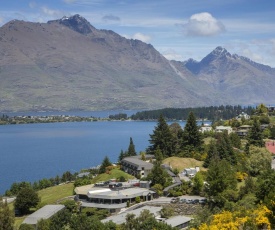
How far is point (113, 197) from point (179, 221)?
1026 centimetres

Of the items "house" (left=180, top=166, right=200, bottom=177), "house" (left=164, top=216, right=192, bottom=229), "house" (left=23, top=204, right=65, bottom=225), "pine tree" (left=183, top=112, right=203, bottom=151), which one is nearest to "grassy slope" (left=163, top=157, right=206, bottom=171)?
"house" (left=180, top=166, right=200, bottom=177)

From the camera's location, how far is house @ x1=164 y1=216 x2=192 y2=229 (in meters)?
41.0

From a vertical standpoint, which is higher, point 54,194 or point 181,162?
point 181,162

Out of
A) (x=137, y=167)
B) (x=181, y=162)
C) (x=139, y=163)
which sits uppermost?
(x=139, y=163)

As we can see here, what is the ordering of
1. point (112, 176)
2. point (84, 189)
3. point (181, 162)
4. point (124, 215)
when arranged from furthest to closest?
point (181, 162) → point (112, 176) → point (84, 189) → point (124, 215)

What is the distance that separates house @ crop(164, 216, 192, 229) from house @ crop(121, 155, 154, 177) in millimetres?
18424

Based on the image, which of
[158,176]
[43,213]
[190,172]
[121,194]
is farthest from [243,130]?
[43,213]

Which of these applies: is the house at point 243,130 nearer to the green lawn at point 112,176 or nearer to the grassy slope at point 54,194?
the green lawn at point 112,176

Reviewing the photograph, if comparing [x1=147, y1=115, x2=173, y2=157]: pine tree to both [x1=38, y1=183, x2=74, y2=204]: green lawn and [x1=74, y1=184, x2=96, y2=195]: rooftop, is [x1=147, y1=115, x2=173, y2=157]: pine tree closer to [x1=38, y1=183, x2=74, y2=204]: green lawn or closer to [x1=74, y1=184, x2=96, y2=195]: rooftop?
[x1=38, y1=183, x2=74, y2=204]: green lawn

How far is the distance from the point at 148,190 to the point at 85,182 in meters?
11.1

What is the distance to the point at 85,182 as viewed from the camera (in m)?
60.9

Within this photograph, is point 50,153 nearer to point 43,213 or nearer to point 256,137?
point 256,137

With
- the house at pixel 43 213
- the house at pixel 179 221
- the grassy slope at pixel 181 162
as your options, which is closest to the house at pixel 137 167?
the grassy slope at pixel 181 162

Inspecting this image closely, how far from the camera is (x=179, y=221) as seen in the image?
42.0 m
